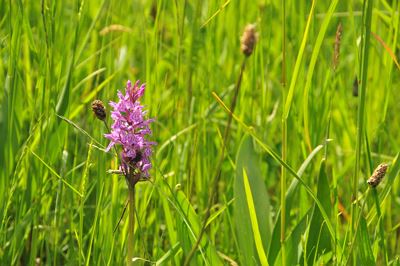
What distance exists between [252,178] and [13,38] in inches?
23.6

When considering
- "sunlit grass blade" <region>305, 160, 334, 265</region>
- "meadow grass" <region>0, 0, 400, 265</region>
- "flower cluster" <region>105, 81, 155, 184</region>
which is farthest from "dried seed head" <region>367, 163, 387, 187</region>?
"flower cluster" <region>105, 81, 155, 184</region>

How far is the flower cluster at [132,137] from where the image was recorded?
4.04ft

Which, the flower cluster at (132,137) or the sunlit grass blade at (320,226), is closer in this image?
the flower cluster at (132,137)

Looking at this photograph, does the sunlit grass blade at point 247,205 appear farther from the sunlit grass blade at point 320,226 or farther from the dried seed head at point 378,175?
the dried seed head at point 378,175

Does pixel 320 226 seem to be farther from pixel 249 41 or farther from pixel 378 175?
pixel 249 41

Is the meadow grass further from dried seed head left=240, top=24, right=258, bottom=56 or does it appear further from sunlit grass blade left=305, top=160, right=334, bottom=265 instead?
dried seed head left=240, top=24, right=258, bottom=56

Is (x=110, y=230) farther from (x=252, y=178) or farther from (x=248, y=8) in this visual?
(x=248, y=8)

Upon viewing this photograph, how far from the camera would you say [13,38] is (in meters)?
1.67

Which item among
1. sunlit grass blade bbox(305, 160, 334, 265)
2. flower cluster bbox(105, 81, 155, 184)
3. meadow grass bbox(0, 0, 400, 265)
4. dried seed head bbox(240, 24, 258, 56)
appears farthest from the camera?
sunlit grass blade bbox(305, 160, 334, 265)

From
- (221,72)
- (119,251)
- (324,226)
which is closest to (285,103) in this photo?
(324,226)

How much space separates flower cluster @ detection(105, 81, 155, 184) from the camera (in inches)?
48.5

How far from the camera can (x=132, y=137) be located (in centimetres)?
123

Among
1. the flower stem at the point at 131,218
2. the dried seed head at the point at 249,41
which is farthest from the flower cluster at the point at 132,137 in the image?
the dried seed head at the point at 249,41

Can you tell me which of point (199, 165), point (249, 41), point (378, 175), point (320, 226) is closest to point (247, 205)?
point (320, 226)
